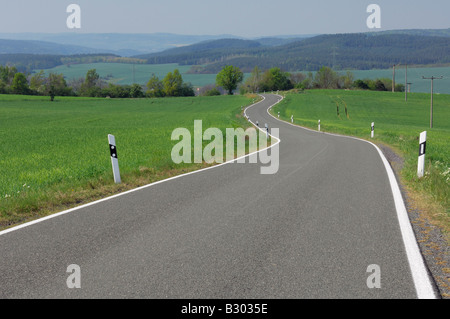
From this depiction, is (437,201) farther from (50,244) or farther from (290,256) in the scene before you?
(50,244)

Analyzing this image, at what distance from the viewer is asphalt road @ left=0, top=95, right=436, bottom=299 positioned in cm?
425

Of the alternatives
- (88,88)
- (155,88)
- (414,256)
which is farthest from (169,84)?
(414,256)

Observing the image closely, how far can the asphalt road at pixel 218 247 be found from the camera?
425 centimetres

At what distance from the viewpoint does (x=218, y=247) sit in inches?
217

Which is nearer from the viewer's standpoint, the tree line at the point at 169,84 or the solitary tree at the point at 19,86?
the solitary tree at the point at 19,86

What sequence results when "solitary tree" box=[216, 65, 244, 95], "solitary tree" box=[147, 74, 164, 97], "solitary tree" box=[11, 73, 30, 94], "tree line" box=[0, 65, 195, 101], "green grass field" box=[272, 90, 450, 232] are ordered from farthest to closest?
"solitary tree" box=[216, 65, 244, 95] < "solitary tree" box=[147, 74, 164, 97] < "tree line" box=[0, 65, 195, 101] < "solitary tree" box=[11, 73, 30, 94] < "green grass field" box=[272, 90, 450, 232]

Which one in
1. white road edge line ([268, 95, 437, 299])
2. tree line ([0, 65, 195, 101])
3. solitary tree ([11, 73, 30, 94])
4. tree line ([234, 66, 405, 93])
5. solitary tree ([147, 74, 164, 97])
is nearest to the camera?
white road edge line ([268, 95, 437, 299])

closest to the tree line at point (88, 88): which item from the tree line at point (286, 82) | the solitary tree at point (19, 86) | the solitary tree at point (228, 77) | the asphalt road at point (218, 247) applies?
the solitary tree at point (19, 86)

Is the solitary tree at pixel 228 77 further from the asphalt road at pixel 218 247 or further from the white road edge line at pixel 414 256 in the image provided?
the white road edge line at pixel 414 256

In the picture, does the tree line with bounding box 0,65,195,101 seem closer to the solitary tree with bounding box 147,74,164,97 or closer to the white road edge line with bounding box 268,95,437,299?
the solitary tree with bounding box 147,74,164,97

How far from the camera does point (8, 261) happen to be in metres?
5.04

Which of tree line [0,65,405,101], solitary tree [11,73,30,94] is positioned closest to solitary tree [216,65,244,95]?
tree line [0,65,405,101]

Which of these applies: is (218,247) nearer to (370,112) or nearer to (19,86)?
(370,112)
